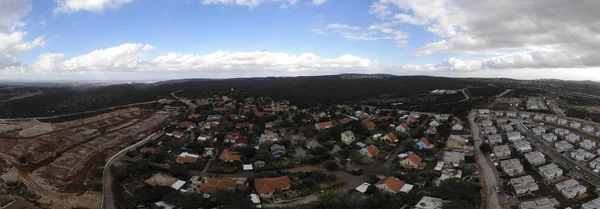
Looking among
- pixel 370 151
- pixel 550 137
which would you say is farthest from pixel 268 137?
pixel 550 137

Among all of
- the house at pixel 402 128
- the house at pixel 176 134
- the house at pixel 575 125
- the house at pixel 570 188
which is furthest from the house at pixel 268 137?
the house at pixel 575 125

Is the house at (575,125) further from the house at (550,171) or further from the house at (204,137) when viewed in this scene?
the house at (204,137)

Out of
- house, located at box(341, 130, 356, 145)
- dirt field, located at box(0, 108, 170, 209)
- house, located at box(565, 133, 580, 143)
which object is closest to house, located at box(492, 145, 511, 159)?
house, located at box(565, 133, 580, 143)

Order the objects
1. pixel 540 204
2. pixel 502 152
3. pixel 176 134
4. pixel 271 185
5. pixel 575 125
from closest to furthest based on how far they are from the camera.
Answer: pixel 540 204, pixel 271 185, pixel 502 152, pixel 176 134, pixel 575 125

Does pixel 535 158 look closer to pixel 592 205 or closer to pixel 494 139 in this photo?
pixel 494 139

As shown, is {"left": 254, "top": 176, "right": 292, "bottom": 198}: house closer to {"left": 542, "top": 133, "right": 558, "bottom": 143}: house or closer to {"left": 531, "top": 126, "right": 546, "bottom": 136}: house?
{"left": 542, "top": 133, "right": 558, "bottom": 143}: house

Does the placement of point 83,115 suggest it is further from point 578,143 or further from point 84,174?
point 578,143

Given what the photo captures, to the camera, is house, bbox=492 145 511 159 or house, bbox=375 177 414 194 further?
house, bbox=492 145 511 159
